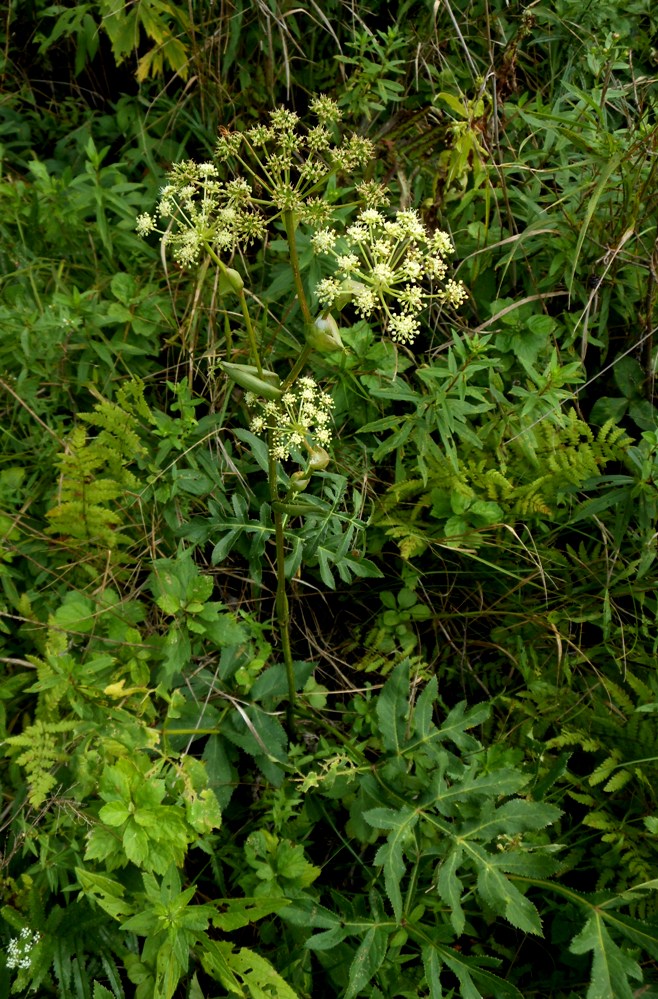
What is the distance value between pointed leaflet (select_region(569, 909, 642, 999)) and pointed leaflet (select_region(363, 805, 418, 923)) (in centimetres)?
37

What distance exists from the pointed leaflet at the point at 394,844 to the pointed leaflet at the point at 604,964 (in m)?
0.37

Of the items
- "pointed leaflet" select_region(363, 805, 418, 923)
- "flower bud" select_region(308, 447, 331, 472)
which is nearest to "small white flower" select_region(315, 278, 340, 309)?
"flower bud" select_region(308, 447, 331, 472)

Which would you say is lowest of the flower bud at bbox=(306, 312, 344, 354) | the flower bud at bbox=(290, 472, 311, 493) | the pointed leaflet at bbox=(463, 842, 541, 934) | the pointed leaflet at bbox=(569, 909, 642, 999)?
the pointed leaflet at bbox=(569, 909, 642, 999)

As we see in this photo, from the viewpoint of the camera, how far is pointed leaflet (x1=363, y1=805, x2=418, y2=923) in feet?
5.54

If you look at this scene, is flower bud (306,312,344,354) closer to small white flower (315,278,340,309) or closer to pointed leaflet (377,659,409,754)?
small white flower (315,278,340,309)

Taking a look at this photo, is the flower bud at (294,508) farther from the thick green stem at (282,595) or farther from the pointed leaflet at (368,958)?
the pointed leaflet at (368,958)

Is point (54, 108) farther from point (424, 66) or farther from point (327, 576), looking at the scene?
point (327, 576)

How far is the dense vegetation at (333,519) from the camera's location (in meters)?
1.77

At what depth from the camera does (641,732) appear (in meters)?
2.13

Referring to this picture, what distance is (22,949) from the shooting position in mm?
1727

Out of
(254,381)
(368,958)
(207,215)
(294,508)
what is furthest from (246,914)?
(207,215)

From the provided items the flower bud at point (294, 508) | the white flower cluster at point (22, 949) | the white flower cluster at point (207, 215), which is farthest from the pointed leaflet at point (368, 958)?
the white flower cluster at point (207, 215)

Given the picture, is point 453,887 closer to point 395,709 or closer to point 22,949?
point 395,709

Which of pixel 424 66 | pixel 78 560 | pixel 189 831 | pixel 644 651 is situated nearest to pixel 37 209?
pixel 78 560
